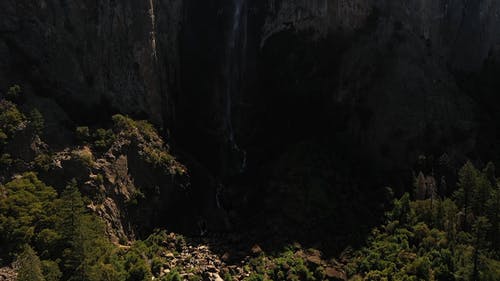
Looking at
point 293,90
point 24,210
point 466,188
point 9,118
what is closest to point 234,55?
point 293,90

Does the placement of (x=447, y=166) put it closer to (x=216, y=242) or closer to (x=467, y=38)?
(x=467, y=38)

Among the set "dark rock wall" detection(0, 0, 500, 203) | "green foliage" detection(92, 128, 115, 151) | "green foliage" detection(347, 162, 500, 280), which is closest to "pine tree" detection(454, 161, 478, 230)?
"green foliage" detection(347, 162, 500, 280)

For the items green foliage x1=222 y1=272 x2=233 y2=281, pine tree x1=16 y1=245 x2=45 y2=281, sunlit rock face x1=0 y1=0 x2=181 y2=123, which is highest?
sunlit rock face x1=0 y1=0 x2=181 y2=123

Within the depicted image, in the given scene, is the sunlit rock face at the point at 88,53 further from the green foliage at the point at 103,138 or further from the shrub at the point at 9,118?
the shrub at the point at 9,118

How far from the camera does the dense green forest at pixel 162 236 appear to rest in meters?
48.8

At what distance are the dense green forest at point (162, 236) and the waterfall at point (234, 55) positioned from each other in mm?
11714

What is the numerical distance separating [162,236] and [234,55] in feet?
87.7

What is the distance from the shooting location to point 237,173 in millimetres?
69812

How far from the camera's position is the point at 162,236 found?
58625 mm

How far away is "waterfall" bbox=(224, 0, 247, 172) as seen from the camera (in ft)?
236

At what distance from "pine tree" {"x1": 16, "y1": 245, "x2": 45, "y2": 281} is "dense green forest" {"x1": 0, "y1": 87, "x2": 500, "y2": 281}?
0.08 m

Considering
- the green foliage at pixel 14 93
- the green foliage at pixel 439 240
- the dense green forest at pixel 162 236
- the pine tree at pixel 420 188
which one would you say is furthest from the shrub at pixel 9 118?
the pine tree at pixel 420 188

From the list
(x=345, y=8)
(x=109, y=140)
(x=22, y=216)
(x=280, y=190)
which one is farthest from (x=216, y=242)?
(x=345, y=8)

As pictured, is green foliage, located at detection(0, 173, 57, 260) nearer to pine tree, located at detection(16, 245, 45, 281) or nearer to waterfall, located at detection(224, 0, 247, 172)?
pine tree, located at detection(16, 245, 45, 281)
